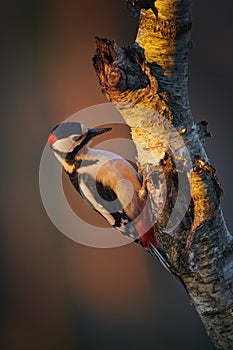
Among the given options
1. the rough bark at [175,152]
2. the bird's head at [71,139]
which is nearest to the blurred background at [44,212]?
the bird's head at [71,139]

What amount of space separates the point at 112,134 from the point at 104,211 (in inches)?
32.9

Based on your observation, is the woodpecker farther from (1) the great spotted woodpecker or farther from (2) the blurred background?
(2) the blurred background

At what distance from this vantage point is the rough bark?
1.28 m

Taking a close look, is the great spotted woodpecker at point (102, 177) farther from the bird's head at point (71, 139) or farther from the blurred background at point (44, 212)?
the blurred background at point (44, 212)

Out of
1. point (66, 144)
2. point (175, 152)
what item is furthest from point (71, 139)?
point (175, 152)

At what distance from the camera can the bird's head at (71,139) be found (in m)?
1.97

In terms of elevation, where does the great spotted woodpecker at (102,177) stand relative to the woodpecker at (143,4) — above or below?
below

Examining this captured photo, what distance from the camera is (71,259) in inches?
114

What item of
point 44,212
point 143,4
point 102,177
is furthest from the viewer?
point 44,212

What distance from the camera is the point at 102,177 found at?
1946 mm

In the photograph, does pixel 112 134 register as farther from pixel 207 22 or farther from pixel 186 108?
pixel 186 108

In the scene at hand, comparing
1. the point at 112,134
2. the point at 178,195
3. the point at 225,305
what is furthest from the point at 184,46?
the point at 112,134

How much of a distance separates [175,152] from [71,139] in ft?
2.24

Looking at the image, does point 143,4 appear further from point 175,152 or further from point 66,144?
point 66,144
